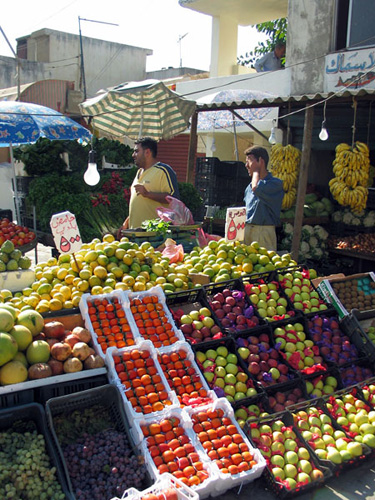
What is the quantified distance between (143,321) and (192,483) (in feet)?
4.01

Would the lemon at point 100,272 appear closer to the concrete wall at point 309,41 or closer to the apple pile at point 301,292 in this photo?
the apple pile at point 301,292

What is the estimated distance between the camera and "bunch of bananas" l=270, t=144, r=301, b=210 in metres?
7.95

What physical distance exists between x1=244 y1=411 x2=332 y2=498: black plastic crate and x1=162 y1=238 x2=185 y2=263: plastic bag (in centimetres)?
186

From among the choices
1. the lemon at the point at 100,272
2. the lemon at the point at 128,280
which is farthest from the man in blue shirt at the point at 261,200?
the lemon at the point at 100,272

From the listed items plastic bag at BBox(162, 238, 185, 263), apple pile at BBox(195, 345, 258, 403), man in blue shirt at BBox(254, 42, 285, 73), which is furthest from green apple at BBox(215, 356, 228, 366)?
man in blue shirt at BBox(254, 42, 285, 73)

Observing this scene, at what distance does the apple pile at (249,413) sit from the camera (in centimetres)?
329

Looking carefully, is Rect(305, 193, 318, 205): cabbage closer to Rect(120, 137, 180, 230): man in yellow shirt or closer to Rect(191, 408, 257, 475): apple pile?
Rect(120, 137, 180, 230): man in yellow shirt

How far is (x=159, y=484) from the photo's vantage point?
2.49 meters

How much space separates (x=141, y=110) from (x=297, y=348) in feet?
16.6

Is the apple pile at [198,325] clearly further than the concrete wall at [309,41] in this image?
No

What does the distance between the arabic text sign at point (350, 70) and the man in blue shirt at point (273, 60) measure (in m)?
2.00

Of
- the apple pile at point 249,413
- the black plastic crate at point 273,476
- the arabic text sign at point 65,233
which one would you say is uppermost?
the arabic text sign at point 65,233

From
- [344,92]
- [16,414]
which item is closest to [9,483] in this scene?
[16,414]

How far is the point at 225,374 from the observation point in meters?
3.49
